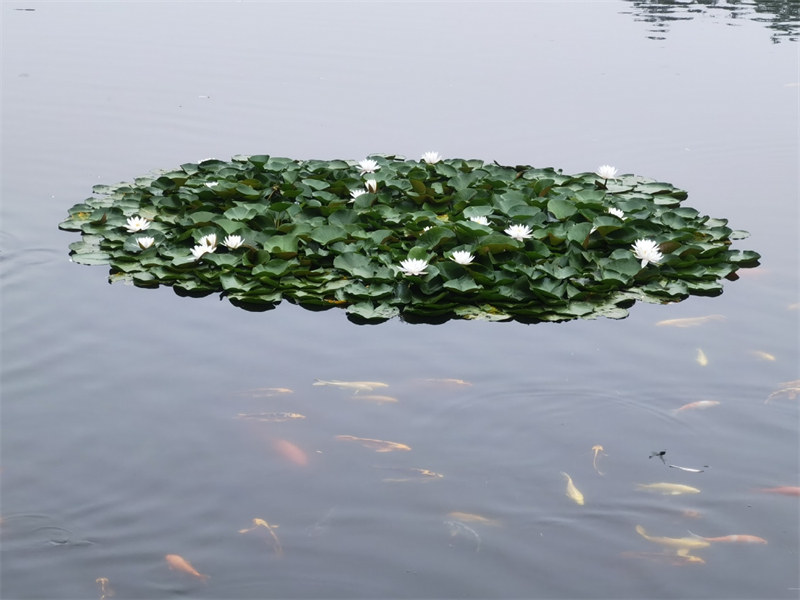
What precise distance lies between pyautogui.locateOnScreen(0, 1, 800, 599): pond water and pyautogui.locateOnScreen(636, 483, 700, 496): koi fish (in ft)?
0.10

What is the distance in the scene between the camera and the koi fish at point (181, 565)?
102 inches

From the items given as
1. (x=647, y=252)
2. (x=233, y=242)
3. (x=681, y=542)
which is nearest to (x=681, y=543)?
(x=681, y=542)

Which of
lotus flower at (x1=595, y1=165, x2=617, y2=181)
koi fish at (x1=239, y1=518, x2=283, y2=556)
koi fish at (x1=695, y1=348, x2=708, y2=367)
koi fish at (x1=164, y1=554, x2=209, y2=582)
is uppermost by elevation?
lotus flower at (x1=595, y1=165, x2=617, y2=181)

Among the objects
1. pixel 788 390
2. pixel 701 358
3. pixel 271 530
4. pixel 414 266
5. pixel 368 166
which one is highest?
pixel 368 166

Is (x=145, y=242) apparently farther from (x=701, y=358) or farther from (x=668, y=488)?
(x=668, y=488)

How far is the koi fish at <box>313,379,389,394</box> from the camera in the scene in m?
3.59

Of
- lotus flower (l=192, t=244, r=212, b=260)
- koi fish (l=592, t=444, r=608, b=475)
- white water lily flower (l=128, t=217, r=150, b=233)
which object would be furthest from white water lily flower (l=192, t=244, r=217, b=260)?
koi fish (l=592, t=444, r=608, b=475)

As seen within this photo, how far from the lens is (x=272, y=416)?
3.38 m

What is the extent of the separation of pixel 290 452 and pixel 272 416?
257 mm

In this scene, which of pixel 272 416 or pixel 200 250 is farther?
pixel 200 250

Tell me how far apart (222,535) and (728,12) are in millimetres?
12825

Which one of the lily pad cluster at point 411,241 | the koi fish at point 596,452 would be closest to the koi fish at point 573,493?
the koi fish at point 596,452

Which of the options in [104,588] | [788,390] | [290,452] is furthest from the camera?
[788,390]

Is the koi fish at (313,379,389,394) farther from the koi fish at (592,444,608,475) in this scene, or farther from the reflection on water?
the reflection on water
